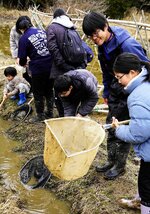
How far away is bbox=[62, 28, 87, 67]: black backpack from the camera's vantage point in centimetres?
503

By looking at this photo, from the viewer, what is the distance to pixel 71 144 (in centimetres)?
405

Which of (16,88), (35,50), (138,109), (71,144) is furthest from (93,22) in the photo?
(16,88)

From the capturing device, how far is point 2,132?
21.0 feet

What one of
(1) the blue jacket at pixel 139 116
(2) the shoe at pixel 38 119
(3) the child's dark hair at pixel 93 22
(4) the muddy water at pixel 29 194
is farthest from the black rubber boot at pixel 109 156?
(2) the shoe at pixel 38 119

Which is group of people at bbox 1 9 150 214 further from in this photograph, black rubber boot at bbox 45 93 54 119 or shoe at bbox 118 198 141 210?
shoe at bbox 118 198 141 210

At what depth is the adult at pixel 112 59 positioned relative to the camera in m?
3.54

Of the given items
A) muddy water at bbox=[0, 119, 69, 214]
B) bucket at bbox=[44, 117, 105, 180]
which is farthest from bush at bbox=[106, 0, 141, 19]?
bucket at bbox=[44, 117, 105, 180]

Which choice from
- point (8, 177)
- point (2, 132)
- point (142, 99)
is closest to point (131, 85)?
point (142, 99)

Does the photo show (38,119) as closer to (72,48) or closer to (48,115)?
(48,115)

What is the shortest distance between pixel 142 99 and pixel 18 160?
2919 millimetres

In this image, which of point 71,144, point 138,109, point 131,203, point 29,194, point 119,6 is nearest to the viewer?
point 138,109

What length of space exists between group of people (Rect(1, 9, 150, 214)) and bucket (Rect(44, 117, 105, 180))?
0.25 m

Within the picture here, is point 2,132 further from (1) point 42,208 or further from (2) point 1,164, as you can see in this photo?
(1) point 42,208

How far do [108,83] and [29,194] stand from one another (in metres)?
1.58
